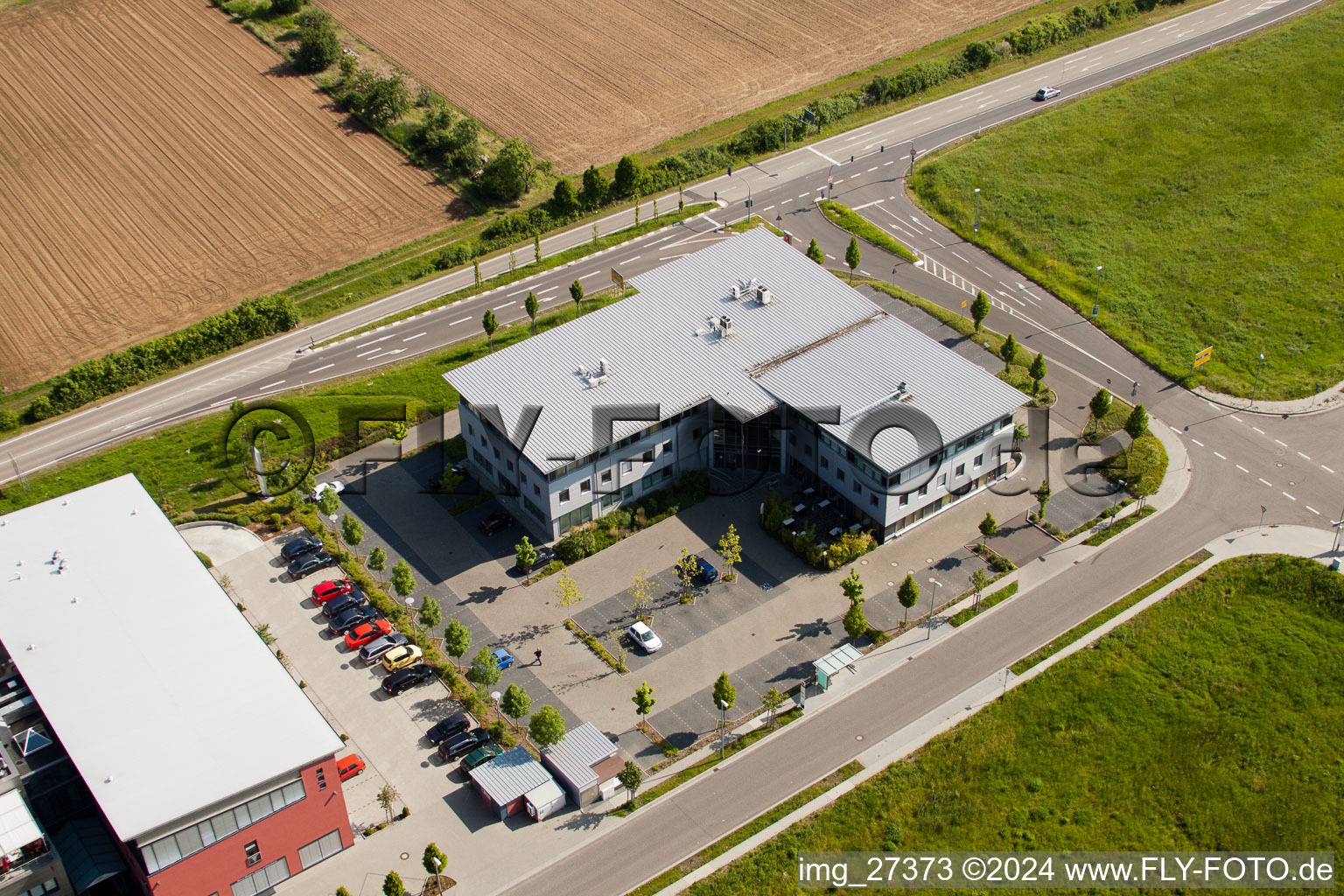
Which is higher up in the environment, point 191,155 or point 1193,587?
point 191,155

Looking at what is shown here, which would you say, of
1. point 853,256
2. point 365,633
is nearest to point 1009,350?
point 853,256

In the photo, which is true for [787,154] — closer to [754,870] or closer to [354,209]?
[354,209]

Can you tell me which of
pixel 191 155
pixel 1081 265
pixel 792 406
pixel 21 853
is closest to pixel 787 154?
pixel 1081 265

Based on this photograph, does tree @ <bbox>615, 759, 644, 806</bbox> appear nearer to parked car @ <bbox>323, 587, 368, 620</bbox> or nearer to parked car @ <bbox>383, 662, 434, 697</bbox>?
parked car @ <bbox>383, 662, 434, 697</bbox>

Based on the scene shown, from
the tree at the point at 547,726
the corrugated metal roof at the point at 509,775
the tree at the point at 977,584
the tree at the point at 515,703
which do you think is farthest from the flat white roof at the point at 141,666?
the tree at the point at 977,584

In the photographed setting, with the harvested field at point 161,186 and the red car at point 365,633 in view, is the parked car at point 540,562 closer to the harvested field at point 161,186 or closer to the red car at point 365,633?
the red car at point 365,633

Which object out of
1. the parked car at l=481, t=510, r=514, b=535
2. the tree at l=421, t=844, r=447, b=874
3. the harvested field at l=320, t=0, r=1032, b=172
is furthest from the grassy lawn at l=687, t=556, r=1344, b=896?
the harvested field at l=320, t=0, r=1032, b=172

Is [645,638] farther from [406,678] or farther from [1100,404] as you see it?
[1100,404]
